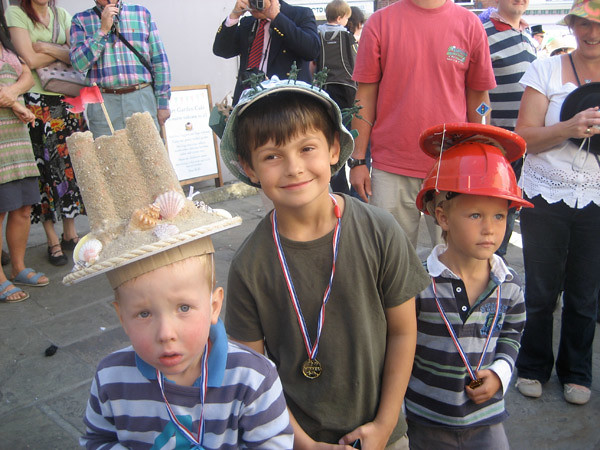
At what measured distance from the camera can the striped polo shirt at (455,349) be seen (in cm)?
204

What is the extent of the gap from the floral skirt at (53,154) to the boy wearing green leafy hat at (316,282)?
333 cm

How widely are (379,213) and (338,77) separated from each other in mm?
3953

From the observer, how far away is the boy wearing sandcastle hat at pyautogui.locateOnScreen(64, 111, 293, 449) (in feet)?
4.74

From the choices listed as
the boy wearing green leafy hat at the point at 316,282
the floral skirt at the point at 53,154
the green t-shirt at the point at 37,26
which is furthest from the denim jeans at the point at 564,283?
the green t-shirt at the point at 37,26

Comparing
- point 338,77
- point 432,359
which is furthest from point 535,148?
point 338,77

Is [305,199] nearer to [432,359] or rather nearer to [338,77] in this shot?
[432,359]

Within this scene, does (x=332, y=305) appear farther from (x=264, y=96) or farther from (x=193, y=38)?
(x=193, y=38)

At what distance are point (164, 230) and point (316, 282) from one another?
57 cm

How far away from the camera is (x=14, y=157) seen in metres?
4.13

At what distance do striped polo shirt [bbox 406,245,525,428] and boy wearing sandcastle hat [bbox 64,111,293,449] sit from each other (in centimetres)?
74

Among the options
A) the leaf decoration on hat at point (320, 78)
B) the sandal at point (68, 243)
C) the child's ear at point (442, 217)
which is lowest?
the sandal at point (68, 243)

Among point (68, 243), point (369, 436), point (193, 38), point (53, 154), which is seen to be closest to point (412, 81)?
point (369, 436)

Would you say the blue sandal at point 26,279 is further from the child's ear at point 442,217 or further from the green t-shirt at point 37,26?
the child's ear at point 442,217

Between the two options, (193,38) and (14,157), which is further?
(193,38)
